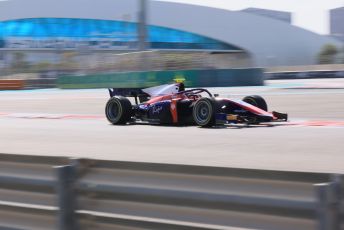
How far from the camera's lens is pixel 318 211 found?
2439 mm

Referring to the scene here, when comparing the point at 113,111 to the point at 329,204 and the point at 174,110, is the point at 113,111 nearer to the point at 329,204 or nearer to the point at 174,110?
the point at 174,110

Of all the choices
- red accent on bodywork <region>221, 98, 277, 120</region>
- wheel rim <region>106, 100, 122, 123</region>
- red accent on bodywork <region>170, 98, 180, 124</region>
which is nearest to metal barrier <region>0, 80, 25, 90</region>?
wheel rim <region>106, 100, 122, 123</region>

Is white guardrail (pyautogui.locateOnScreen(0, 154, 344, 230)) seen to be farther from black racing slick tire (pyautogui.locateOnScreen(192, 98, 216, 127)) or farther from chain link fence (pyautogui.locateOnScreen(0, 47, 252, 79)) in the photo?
chain link fence (pyautogui.locateOnScreen(0, 47, 252, 79))

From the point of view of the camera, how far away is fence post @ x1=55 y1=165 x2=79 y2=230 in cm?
328

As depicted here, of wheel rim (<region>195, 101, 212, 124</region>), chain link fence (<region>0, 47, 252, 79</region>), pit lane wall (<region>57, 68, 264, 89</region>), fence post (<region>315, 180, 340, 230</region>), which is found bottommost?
fence post (<region>315, 180, 340, 230</region>)

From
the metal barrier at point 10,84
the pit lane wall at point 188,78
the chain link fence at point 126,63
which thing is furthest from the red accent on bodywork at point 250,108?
the metal barrier at point 10,84

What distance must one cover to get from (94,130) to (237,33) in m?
82.9

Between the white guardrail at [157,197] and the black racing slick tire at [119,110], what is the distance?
30.4ft

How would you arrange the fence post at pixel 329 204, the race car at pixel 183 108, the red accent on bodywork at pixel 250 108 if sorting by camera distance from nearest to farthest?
1. the fence post at pixel 329 204
2. the race car at pixel 183 108
3. the red accent on bodywork at pixel 250 108

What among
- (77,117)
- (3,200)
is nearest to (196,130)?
(77,117)

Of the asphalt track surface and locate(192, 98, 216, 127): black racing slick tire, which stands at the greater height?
locate(192, 98, 216, 127): black racing slick tire

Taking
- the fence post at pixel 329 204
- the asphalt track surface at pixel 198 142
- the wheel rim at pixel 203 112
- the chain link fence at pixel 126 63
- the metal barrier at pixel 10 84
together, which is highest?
the chain link fence at pixel 126 63

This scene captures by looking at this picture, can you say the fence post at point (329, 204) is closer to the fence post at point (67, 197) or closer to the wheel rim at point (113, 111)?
the fence post at point (67, 197)

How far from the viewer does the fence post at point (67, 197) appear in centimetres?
328
